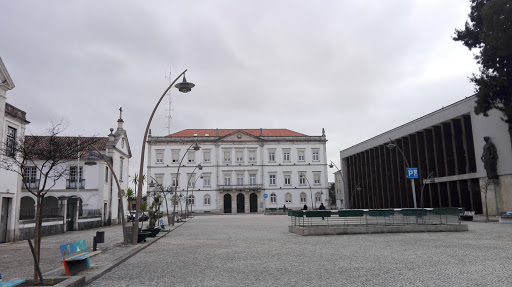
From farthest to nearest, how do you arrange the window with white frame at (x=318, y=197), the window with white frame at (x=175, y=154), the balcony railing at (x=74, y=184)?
the window with white frame at (x=318, y=197) → the window with white frame at (x=175, y=154) → the balcony railing at (x=74, y=184)

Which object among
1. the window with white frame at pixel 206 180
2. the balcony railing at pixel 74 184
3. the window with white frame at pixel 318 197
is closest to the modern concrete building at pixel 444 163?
the window with white frame at pixel 318 197

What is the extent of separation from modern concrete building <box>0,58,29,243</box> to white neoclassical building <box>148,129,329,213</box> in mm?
48370

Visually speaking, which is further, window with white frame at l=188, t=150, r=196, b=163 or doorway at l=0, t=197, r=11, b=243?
window with white frame at l=188, t=150, r=196, b=163

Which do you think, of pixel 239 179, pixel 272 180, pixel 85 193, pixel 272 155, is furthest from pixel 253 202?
pixel 85 193

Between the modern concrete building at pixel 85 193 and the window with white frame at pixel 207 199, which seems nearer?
the modern concrete building at pixel 85 193

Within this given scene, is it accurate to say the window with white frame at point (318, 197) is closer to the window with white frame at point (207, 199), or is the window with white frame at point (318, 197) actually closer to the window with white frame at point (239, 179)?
the window with white frame at point (239, 179)

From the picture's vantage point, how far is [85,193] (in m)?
34.1

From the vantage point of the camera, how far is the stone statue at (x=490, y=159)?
3259cm

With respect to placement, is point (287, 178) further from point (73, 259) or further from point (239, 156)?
point (73, 259)

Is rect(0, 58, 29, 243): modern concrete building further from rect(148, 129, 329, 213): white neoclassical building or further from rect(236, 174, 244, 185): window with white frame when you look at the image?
rect(236, 174, 244, 185): window with white frame

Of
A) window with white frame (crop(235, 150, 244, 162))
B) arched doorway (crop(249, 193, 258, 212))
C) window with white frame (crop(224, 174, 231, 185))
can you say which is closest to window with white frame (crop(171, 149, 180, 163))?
window with white frame (crop(224, 174, 231, 185))

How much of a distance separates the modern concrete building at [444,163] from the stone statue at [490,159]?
29 centimetres

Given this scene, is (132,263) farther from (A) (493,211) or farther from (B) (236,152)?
(B) (236,152)

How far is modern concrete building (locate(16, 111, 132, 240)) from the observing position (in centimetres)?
2702
